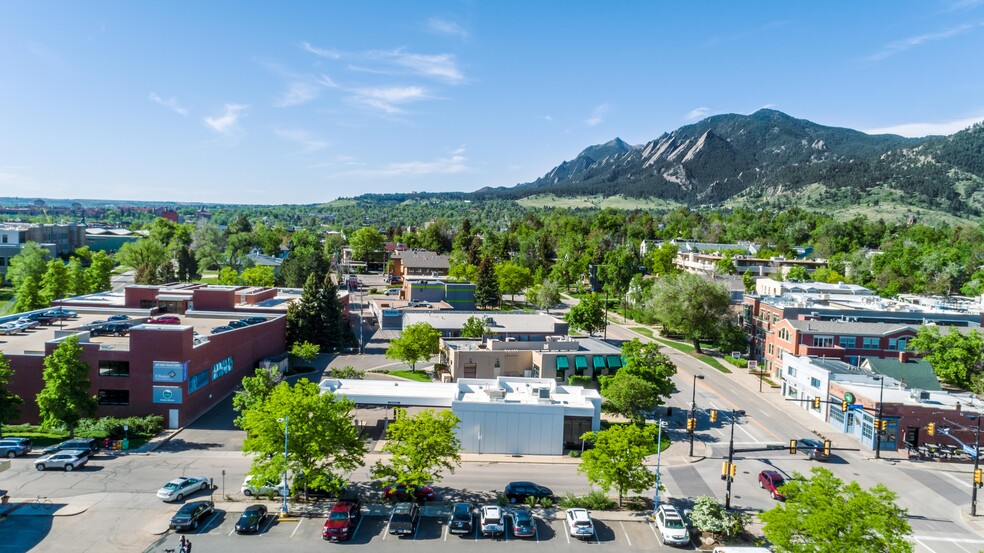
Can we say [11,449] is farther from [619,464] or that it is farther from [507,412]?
[619,464]

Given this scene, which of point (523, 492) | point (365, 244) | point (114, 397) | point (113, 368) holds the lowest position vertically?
point (523, 492)

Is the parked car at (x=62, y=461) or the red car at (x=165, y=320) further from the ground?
the red car at (x=165, y=320)

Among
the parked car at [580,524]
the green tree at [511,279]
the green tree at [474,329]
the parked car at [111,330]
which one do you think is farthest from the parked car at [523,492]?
the green tree at [511,279]

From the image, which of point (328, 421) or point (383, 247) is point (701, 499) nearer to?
point (328, 421)

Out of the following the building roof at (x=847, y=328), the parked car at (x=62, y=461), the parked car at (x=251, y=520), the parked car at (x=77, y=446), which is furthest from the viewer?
the building roof at (x=847, y=328)

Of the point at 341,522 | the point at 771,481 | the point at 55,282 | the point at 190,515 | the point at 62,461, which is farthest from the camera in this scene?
the point at 55,282

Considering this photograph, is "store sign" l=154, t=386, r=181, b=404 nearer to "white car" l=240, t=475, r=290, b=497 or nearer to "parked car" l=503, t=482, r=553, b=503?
"white car" l=240, t=475, r=290, b=497

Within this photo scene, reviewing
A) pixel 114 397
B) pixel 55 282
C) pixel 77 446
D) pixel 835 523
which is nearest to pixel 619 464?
pixel 835 523

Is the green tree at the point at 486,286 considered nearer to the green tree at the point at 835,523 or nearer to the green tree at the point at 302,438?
the green tree at the point at 302,438
